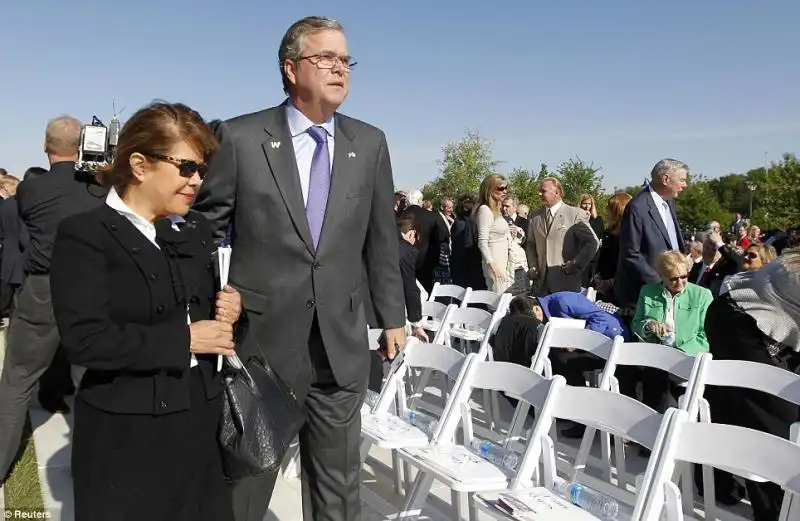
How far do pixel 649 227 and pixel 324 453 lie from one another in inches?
145

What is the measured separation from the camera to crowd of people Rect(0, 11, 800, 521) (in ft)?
5.89

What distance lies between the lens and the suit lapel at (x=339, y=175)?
2.49 meters

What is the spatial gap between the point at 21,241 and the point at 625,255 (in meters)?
6.74

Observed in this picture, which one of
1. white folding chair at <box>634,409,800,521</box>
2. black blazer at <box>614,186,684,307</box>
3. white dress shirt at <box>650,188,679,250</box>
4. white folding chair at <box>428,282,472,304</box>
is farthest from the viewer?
white folding chair at <box>428,282,472,304</box>

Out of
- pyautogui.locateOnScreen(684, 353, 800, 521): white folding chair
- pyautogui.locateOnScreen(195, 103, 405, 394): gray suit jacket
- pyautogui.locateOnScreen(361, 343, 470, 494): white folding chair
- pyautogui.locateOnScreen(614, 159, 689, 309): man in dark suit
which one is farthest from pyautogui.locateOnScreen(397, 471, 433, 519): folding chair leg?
pyautogui.locateOnScreen(614, 159, 689, 309): man in dark suit

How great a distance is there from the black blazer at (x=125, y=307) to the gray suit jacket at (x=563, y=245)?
5.33 meters

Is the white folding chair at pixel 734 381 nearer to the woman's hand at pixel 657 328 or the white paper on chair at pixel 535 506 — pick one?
the white paper on chair at pixel 535 506

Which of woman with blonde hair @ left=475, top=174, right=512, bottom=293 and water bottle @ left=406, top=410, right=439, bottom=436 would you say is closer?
water bottle @ left=406, top=410, right=439, bottom=436

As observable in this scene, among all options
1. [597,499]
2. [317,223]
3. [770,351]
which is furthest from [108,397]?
[770,351]

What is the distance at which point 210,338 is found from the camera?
1.92 meters

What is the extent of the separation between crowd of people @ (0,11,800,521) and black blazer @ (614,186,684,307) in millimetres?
1199

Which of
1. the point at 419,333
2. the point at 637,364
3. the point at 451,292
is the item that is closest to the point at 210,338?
the point at 637,364

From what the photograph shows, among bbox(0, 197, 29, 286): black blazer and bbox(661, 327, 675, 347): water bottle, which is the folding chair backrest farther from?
bbox(0, 197, 29, 286): black blazer

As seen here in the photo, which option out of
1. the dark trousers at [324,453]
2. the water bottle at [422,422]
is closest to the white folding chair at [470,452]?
the water bottle at [422,422]
